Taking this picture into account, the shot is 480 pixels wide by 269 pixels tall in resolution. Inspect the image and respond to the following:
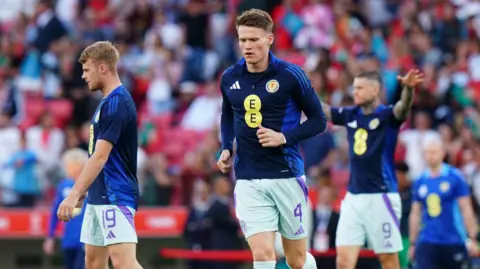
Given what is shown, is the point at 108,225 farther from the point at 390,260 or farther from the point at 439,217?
the point at 439,217

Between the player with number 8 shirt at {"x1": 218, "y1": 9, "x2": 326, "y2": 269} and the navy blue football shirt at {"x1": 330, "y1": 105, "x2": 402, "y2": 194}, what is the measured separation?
7.25ft

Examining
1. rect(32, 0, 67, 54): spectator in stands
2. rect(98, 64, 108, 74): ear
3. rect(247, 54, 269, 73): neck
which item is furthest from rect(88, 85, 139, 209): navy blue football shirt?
rect(32, 0, 67, 54): spectator in stands

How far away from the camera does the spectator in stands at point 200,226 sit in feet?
57.6

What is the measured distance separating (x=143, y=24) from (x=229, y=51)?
2.32 metres

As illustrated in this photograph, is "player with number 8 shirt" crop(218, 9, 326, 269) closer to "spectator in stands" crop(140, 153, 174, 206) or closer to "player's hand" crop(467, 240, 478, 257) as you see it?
"player's hand" crop(467, 240, 478, 257)

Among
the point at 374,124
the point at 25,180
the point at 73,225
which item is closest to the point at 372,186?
the point at 374,124

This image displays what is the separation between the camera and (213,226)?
1745cm

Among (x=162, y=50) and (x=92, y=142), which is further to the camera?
(x=162, y=50)

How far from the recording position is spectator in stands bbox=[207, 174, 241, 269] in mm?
17359

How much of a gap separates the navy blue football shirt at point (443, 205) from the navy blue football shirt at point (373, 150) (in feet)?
5.30

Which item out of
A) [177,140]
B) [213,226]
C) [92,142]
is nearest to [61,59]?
[177,140]

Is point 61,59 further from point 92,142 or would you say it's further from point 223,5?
point 92,142

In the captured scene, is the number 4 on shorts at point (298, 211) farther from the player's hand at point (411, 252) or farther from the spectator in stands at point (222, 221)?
the spectator in stands at point (222, 221)

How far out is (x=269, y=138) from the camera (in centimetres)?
998
